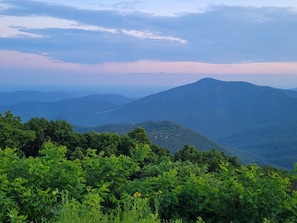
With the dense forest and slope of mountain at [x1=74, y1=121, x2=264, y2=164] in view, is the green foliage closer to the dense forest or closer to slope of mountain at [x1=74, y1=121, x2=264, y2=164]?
the dense forest

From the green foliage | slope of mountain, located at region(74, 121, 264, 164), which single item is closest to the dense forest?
the green foliage

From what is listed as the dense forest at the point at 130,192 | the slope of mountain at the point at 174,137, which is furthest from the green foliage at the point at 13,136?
the slope of mountain at the point at 174,137

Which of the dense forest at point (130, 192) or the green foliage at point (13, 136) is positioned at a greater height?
the dense forest at point (130, 192)

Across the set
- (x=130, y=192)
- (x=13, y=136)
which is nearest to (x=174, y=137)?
(x=13, y=136)

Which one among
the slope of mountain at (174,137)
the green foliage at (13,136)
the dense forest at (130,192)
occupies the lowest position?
the slope of mountain at (174,137)

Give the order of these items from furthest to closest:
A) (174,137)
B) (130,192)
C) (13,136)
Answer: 1. (174,137)
2. (13,136)
3. (130,192)

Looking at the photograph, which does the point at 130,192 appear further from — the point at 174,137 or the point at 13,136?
the point at 174,137

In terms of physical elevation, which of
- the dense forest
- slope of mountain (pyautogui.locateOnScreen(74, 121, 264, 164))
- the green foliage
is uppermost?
the dense forest

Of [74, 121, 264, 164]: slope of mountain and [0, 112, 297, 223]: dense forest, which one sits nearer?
[0, 112, 297, 223]: dense forest

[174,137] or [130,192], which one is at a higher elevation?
[130,192]

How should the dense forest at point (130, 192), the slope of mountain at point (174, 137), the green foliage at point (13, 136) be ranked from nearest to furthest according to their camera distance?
the dense forest at point (130, 192) < the green foliage at point (13, 136) < the slope of mountain at point (174, 137)

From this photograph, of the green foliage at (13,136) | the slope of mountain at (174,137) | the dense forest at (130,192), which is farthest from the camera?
the slope of mountain at (174,137)

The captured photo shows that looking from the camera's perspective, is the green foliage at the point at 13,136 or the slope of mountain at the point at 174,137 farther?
the slope of mountain at the point at 174,137

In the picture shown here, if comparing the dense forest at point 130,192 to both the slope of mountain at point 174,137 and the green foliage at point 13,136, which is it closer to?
the green foliage at point 13,136
